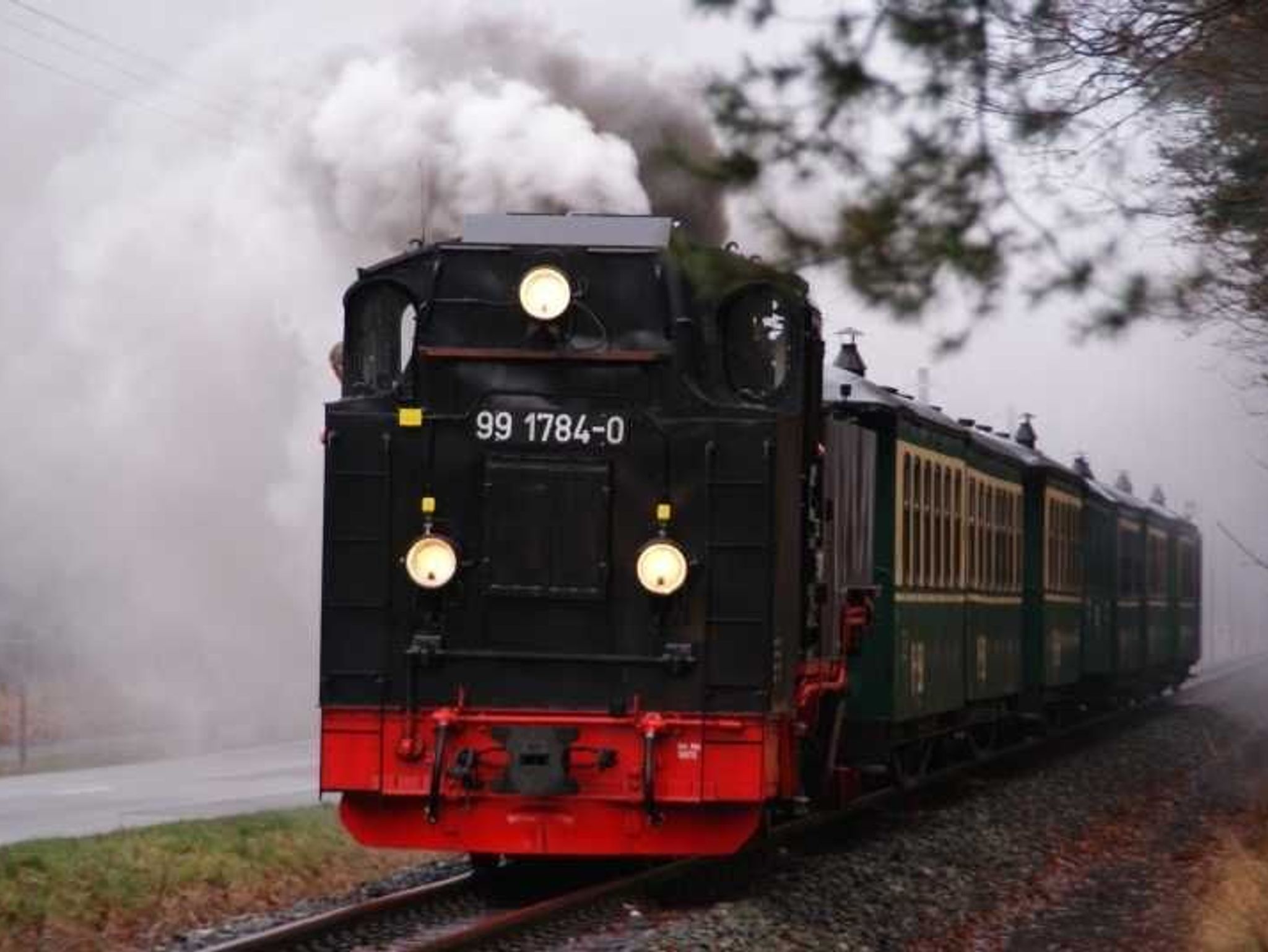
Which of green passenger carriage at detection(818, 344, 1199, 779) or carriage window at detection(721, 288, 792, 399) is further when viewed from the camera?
green passenger carriage at detection(818, 344, 1199, 779)

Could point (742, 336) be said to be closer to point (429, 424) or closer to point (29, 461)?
point (429, 424)

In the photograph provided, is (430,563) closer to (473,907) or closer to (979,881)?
(473,907)

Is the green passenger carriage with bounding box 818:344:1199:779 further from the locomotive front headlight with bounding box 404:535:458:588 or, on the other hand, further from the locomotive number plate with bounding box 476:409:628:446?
the locomotive front headlight with bounding box 404:535:458:588

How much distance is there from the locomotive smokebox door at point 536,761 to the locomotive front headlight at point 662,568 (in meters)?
0.75

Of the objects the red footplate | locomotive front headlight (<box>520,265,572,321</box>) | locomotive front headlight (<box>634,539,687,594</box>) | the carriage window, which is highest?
locomotive front headlight (<box>520,265,572,321</box>)

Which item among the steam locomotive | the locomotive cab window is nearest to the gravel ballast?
the steam locomotive

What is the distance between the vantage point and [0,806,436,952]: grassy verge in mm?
10508

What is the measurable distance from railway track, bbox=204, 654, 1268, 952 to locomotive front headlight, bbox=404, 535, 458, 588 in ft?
5.02

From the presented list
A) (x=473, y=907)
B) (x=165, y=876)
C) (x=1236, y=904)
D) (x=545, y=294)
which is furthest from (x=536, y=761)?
(x=1236, y=904)

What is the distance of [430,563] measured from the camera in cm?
1071

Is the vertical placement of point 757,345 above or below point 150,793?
above

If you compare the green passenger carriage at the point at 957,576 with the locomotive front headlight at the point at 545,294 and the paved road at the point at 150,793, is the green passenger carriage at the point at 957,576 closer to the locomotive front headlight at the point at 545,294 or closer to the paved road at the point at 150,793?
the locomotive front headlight at the point at 545,294

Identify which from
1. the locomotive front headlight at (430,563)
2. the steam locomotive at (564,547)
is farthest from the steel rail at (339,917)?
the locomotive front headlight at (430,563)

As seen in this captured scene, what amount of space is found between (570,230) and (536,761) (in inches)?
101
